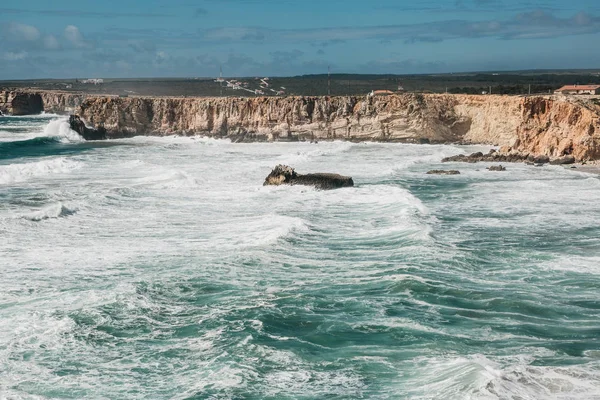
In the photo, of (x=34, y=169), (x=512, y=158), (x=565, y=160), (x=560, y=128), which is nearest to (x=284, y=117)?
(x=34, y=169)

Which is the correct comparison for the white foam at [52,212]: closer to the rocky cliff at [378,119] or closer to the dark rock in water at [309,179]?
the dark rock in water at [309,179]

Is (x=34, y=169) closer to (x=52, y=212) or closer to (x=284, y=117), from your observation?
(x=52, y=212)

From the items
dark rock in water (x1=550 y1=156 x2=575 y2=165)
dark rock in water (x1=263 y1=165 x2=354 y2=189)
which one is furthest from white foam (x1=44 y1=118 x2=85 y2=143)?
dark rock in water (x1=550 y1=156 x2=575 y2=165)

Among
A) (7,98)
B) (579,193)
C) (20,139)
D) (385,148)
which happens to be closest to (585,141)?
(579,193)

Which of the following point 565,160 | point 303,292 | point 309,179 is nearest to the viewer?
point 303,292

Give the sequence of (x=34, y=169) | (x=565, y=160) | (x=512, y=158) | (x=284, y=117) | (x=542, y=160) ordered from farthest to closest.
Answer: (x=284, y=117) < (x=34, y=169) < (x=512, y=158) < (x=542, y=160) < (x=565, y=160)

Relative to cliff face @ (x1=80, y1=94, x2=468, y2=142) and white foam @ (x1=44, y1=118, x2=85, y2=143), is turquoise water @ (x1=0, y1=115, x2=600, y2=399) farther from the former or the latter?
white foam @ (x1=44, y1=118, x2=85, y2=143)

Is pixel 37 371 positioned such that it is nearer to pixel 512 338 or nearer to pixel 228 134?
pixel 512 338
